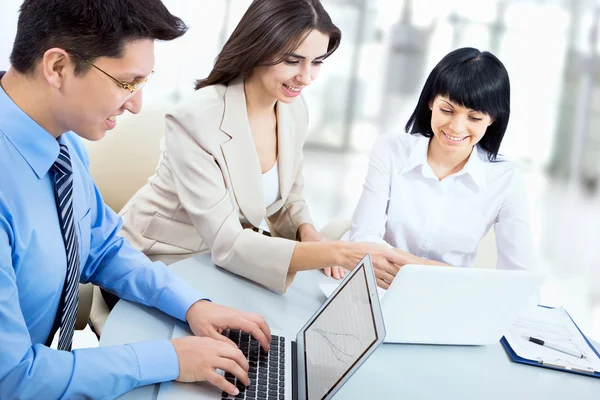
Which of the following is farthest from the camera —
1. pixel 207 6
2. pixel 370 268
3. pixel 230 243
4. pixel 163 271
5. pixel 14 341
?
pixel 207 6

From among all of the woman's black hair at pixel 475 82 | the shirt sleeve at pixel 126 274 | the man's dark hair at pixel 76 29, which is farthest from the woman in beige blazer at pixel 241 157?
the man's dark hair at pixel 76 29

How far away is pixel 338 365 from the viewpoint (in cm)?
101

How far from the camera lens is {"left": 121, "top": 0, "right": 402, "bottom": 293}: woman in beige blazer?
1648 millimetres

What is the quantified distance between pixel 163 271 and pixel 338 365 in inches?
21.5

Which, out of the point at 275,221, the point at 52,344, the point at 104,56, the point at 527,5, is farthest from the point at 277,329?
the point at 527,5

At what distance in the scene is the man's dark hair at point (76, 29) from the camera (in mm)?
1050

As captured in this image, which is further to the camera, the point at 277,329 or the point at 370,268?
the point at 277,329

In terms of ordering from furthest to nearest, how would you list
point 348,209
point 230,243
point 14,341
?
1. point 348,209
2. point 230,243
3. point 14,341

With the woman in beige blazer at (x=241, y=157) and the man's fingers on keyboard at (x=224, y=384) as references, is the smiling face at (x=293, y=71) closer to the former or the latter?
the woman in beige blazer at (x=241, y=157)

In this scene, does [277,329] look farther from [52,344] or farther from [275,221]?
[275,221]

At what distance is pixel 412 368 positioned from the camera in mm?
1299

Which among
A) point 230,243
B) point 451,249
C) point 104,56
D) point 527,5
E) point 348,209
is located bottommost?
point 348,209

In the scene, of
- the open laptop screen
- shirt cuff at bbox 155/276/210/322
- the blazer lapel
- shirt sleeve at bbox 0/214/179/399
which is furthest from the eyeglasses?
the blazer lapel

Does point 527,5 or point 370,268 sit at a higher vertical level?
point 527,5
